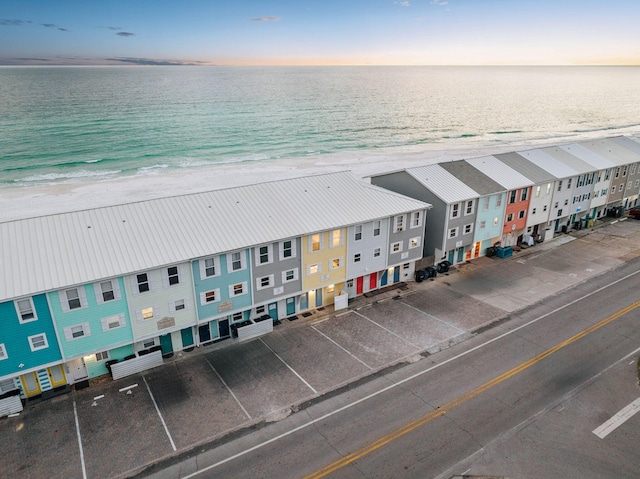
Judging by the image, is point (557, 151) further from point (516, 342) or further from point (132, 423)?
point (132, 423)

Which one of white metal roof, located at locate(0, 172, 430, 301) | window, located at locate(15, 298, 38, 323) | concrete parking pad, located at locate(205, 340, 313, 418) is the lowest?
concrete parking pad, located at locate(205, 340, 313, 418)

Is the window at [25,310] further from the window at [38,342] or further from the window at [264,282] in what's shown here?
the window at [264,282]

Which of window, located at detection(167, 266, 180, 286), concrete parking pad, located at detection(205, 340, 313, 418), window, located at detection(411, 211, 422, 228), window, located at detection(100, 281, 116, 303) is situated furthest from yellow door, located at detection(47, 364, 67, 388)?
window, located at detection(411, 211, 422, 228)

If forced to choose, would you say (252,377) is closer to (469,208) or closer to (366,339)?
(366,339)

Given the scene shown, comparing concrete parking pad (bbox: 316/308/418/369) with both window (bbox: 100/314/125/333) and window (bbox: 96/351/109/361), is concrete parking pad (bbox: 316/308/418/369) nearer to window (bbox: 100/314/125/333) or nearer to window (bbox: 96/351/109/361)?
window (bbox: 100/314/125/333)

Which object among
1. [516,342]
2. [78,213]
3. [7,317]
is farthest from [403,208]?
[7,317]
